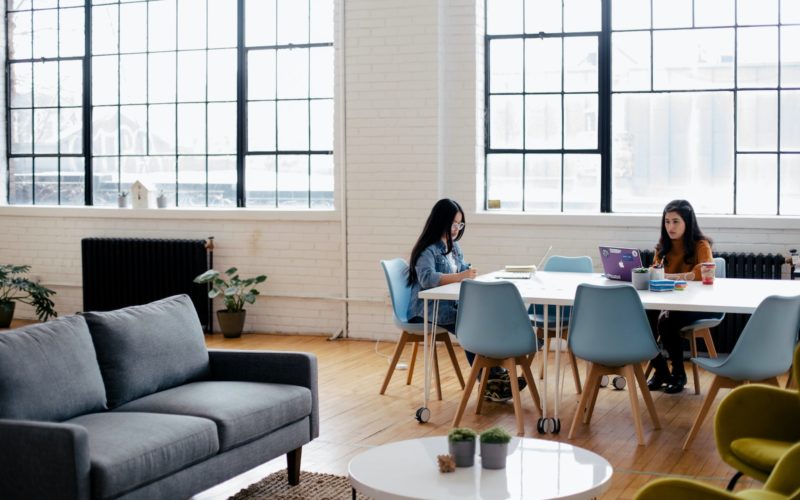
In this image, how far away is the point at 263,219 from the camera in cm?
916

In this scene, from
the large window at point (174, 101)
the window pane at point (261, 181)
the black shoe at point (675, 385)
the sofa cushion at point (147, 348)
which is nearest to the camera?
the sofa cushion at point (147, 348)

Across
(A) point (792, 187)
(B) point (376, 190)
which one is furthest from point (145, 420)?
(A) point (792, 187)

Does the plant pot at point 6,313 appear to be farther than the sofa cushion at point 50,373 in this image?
Yes

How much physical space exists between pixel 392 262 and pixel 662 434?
6.56 ft

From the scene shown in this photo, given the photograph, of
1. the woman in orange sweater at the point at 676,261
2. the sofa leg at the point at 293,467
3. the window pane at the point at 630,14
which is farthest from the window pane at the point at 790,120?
the sofa leg at the point at 293,467

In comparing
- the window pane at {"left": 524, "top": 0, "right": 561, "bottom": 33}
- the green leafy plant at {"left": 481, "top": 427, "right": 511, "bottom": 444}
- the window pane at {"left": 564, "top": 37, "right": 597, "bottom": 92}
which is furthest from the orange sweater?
the green leafy plant at {"left": 481, "top": 427, "right": 511, "bottom": 444}

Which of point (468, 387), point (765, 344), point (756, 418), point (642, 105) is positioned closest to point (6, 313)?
point (468, 387)

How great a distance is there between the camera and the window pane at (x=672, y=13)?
8078mm

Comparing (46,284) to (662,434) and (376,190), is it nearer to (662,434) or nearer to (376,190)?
(376,190)

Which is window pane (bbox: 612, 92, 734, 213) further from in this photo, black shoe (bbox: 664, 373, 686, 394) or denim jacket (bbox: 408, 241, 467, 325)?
denim jacket (bbox: 408, 241, 467, 325)

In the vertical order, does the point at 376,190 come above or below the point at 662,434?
above

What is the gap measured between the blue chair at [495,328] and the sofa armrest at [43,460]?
2570 millimetres

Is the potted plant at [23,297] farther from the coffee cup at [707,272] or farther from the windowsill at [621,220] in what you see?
the coffee cup at [707,272]

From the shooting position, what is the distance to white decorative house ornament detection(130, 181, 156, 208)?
9656 millimetres
